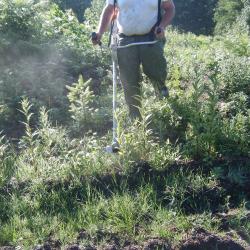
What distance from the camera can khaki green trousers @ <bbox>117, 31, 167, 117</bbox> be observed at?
375 cm

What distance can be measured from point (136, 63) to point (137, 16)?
0.65 metres

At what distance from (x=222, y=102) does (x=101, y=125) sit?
83.6 inches

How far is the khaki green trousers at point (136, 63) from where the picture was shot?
375cm

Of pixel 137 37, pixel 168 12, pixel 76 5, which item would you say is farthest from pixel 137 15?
pixel 76 5

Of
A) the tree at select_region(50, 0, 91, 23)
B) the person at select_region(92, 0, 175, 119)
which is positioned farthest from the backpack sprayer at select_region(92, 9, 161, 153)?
the tree at select_region(50, 0, 91, 23)

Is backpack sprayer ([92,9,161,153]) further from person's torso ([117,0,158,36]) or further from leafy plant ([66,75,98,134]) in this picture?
leafy plant ([66,75,98,134])

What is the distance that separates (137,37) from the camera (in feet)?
12.2

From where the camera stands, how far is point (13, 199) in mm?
2895

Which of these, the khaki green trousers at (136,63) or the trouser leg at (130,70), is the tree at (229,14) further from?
the trouser leg at (130,70)

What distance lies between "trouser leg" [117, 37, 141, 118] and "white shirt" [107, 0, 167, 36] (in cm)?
16

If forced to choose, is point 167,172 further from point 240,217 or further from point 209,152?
point 240,217

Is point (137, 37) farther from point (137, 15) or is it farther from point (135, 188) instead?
point (135, 188)

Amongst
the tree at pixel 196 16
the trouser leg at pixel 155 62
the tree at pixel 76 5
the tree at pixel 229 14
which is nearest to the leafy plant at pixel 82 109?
the trouser leg at pixel 155 62

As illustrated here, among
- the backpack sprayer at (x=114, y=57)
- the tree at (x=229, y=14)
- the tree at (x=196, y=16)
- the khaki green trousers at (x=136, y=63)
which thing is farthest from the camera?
the tree at (x=196, y=16)
